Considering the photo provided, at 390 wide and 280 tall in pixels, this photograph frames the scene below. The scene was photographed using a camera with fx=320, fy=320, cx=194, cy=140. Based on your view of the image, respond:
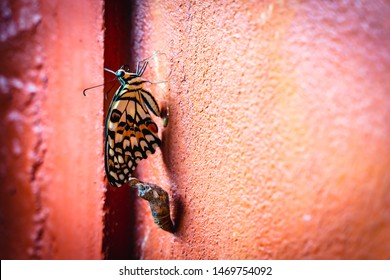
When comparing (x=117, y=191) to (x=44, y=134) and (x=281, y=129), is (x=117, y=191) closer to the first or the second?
(x=44, y=134)

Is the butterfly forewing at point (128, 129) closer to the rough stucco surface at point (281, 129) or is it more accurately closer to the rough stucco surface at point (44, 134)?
the rough stucco surface at point (281, 129)

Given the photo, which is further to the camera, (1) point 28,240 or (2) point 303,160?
(1) point 28,240

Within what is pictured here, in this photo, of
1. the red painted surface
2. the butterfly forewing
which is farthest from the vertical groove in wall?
the butterfly forewing

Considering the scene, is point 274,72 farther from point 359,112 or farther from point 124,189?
point 124,189

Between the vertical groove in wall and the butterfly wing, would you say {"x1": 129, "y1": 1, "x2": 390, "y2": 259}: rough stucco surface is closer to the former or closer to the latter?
the butterfly wing

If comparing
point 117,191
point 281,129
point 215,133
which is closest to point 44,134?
point 117,191

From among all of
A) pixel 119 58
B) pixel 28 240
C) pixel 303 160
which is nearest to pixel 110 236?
pixel 28 240

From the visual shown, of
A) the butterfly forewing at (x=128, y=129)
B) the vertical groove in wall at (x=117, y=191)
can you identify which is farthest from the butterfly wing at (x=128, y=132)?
the vertical groove in wall at (x=117, y=191)
